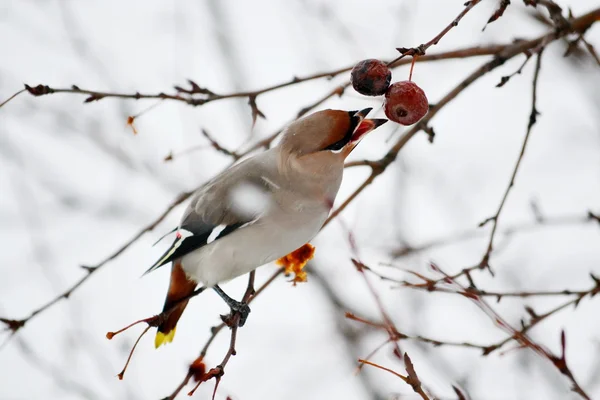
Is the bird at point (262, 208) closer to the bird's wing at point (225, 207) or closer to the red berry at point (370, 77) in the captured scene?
the bird's wing at point (225, 207)

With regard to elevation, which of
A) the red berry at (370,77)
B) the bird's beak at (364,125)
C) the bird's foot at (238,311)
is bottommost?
the bird's foot at (238,311)

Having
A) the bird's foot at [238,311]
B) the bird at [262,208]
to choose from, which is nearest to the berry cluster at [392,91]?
the bird at [262,208]

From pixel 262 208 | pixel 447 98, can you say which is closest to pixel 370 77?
pixel 447 98

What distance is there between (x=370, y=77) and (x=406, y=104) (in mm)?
125

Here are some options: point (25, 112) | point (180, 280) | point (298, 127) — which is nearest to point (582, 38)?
point (298, 127)

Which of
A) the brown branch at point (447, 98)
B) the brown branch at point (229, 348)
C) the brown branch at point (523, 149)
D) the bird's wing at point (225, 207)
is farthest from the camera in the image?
the bird's wing at point (225, 207)

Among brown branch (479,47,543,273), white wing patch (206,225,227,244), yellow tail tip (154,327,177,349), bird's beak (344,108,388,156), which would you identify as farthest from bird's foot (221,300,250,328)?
brown branch (479,47,543,273)

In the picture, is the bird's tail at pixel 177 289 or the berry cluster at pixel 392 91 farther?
the bird's tail at pixel 177 289

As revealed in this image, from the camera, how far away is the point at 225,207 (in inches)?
111

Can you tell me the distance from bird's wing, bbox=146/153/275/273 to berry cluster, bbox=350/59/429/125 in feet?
2.39

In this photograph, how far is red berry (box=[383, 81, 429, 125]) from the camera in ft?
6.76

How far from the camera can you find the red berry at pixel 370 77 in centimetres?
207

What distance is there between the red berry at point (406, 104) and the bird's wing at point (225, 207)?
28.9 inches

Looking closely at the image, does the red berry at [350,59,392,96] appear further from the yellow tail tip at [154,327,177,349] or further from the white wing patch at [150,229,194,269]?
the yellow tail tip at [154,327,177,349]
